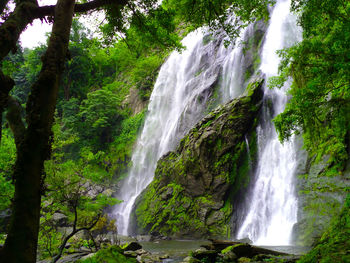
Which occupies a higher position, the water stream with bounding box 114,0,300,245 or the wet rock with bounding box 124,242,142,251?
the water stream with bounding box 114,0,300,245

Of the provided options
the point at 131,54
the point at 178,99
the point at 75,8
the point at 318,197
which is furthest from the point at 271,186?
the point at 178,99

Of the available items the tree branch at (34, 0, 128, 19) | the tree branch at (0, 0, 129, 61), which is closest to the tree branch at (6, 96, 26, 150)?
the tree branch at (0, 0, 129, 61)

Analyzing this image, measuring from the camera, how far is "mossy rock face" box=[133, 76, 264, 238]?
14.9 metres

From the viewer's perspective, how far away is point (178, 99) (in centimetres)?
2434

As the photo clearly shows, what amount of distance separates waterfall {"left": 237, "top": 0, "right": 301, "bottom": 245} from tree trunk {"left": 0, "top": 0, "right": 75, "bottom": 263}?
10530 mm

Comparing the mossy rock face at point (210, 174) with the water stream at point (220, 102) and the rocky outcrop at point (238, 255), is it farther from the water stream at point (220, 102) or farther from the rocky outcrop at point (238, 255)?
the rocky outcrop at point (238, 255)

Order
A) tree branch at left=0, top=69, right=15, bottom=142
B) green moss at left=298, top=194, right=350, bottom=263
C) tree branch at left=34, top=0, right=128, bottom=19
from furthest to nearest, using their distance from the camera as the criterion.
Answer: tree branch at left=34, top=0, right=128, bottom=19 → green moss at left=298, top=194, right=350, bottom=263 → tree branch at left=0, top=69, right=15, bottom=142

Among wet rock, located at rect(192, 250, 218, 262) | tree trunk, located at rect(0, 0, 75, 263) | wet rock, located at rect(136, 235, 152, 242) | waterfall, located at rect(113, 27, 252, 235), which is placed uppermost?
waterfall, located at rect(113, 27, 252, 235)

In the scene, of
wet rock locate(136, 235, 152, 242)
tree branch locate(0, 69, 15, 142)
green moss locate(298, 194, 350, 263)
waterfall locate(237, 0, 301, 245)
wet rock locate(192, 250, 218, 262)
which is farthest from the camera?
wet rock locate(136, 235, 152, 242)

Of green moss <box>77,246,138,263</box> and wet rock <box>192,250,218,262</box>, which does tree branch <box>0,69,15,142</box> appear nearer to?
green moss <box>77,246,138,263</box>

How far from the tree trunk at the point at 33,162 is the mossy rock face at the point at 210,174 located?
12.9m

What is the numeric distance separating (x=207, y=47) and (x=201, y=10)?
18.6 m

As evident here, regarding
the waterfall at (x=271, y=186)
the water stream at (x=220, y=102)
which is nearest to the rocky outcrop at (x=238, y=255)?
the waterfall at (x=271, y=186)

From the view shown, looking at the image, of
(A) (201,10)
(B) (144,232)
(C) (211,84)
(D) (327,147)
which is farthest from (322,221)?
(C) (211,84)
